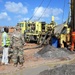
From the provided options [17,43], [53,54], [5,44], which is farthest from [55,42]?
[17,43]

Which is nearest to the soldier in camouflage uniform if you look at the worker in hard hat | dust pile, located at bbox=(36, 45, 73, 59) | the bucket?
the worker in hard hat

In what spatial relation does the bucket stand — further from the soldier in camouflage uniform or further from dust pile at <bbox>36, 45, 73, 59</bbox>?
the soldier in camouflage uniform

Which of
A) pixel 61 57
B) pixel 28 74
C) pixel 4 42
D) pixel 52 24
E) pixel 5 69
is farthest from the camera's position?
pixel 52 24

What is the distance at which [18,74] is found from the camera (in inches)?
455

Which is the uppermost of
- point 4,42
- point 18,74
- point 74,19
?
point 74,19

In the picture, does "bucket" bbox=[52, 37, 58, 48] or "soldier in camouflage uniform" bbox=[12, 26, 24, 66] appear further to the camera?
"bucket" bbox=[52, 37, 58, 48]

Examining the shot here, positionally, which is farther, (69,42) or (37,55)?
(69,42)

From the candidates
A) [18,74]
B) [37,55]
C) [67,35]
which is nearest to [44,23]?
[67,35]

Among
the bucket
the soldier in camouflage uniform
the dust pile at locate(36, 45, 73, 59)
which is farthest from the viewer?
the bucket

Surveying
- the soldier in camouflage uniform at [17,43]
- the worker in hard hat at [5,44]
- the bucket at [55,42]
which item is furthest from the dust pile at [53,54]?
the bucket at [55,42]

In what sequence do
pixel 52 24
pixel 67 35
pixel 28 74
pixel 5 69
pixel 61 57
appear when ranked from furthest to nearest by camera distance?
1. pixel 52 24
2. pixel 67 35
3. pixel 61 57
4. pixel 5 69
5. pixel 28 74

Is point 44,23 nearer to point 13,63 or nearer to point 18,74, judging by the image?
point 13,63

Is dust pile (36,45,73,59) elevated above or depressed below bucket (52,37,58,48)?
below

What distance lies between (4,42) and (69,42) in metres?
9.48
